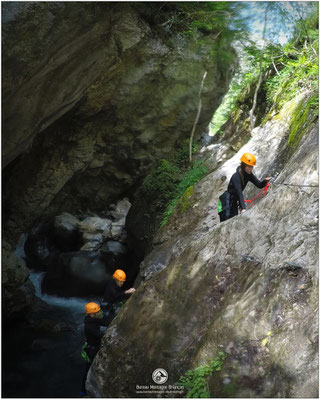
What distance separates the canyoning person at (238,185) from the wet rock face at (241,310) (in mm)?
534

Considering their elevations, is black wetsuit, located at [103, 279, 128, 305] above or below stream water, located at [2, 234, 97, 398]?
above

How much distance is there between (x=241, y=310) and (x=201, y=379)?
37.4 inches

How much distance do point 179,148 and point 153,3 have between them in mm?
5296

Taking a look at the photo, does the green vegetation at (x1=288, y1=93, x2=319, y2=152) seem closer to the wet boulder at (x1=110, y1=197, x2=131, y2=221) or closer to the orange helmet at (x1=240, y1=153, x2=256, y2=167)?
the orange helmet at (x1=240, y1=153, x2=256, y2=167)

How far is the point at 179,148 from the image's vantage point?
13852mm

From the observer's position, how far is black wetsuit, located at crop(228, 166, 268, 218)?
6008mm

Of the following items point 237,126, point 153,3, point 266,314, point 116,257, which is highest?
point 153,3

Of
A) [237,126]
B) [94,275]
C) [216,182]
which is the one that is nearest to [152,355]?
[216,182]

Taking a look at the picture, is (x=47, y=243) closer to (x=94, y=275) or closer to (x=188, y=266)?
(x=94, y=275)

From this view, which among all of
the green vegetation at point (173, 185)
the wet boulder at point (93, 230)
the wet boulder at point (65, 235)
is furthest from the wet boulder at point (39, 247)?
the green vegetation at point (173, 185)

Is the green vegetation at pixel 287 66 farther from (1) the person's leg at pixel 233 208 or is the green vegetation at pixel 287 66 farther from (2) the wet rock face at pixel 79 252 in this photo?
(2) the wet rock face at pixel 79 252

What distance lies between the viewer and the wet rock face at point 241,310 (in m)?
3.87

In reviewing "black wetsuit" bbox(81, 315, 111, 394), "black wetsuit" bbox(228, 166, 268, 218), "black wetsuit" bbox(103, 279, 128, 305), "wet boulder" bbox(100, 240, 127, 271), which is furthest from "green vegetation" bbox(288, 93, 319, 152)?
"wet boulder" bbox(100, 240, 127, 271)

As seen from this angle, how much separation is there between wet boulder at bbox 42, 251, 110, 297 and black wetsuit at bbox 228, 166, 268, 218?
6.24 meters
